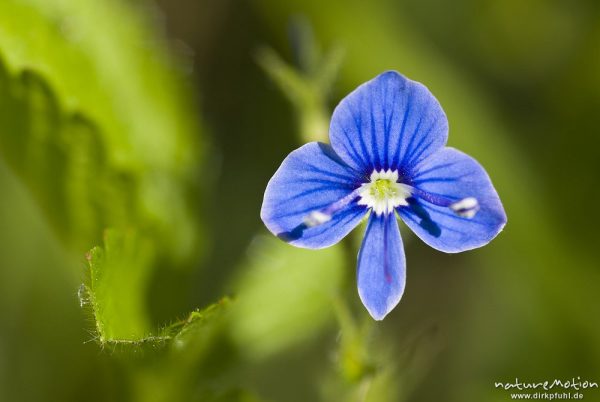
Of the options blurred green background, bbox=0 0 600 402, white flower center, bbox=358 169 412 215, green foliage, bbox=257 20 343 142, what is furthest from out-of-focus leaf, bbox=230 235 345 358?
white flower center, bbox=358 169 412 215

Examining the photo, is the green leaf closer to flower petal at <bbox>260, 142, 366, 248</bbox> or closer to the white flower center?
flower petal at <bbox>260, 142, 366, 248</bbox>

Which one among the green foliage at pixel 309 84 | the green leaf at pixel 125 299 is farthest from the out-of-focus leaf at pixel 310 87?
the green leaf at pixel 125 299

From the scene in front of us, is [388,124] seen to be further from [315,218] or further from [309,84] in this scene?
[309,84]

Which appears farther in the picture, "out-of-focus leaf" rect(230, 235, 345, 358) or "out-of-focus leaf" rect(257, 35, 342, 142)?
"out-of-focus leaf" rect(230, 235, 345, 358)

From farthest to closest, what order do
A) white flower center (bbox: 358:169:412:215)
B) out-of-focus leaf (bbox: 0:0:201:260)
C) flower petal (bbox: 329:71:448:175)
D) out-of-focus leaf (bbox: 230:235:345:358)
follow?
out-of-focus leaf (bbox: 230:235:345:358) → out-of-focus leaf (bbox: 0:0:201:260) → white flower center (bbox: 358:169:412:215) → flower petal (bbox: 329:71:448:175)

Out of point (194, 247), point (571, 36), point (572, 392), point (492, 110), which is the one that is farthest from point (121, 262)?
point (571, 36)

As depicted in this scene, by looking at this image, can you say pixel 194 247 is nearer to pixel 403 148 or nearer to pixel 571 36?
pixel 403 148
